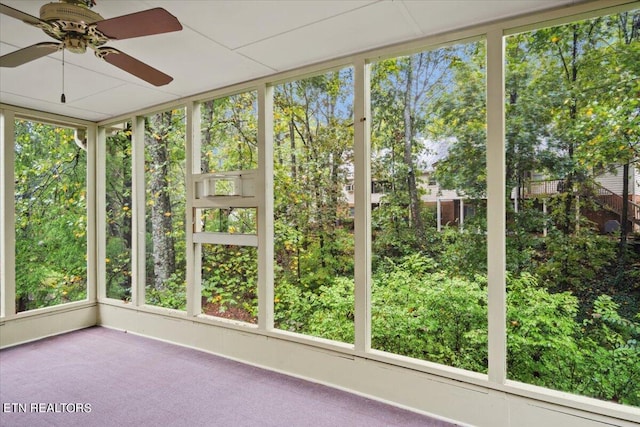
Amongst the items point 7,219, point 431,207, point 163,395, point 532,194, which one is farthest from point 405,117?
point 7,219

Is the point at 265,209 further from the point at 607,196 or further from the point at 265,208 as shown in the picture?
the point at 607,196

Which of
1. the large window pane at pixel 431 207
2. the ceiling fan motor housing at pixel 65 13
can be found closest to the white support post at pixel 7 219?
the ceiling fan motor housing at pixel 65 13

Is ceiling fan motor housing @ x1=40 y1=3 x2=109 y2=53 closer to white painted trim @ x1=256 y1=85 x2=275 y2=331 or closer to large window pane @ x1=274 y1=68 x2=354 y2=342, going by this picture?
white painted trim @ x1=256 y1=85 x2=275 y2=331

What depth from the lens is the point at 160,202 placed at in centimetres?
444

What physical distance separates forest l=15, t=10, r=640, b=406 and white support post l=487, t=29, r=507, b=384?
0.89 feet

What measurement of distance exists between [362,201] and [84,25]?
6.44 feet

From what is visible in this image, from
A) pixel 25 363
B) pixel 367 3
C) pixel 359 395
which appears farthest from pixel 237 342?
pixel 367 3

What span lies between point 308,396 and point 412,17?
8.80 feet

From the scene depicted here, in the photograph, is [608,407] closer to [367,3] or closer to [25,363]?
[367,3]

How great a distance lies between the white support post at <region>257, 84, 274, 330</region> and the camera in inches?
126

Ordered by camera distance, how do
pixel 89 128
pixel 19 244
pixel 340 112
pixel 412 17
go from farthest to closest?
pixel 89 128
pixel 19 244
pixel 340 112
pixel 412 17

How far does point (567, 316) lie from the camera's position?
2.40 m

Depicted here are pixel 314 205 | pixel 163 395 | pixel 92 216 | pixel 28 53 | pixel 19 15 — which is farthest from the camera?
pixel 92 216

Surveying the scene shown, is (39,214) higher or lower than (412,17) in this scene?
lower
